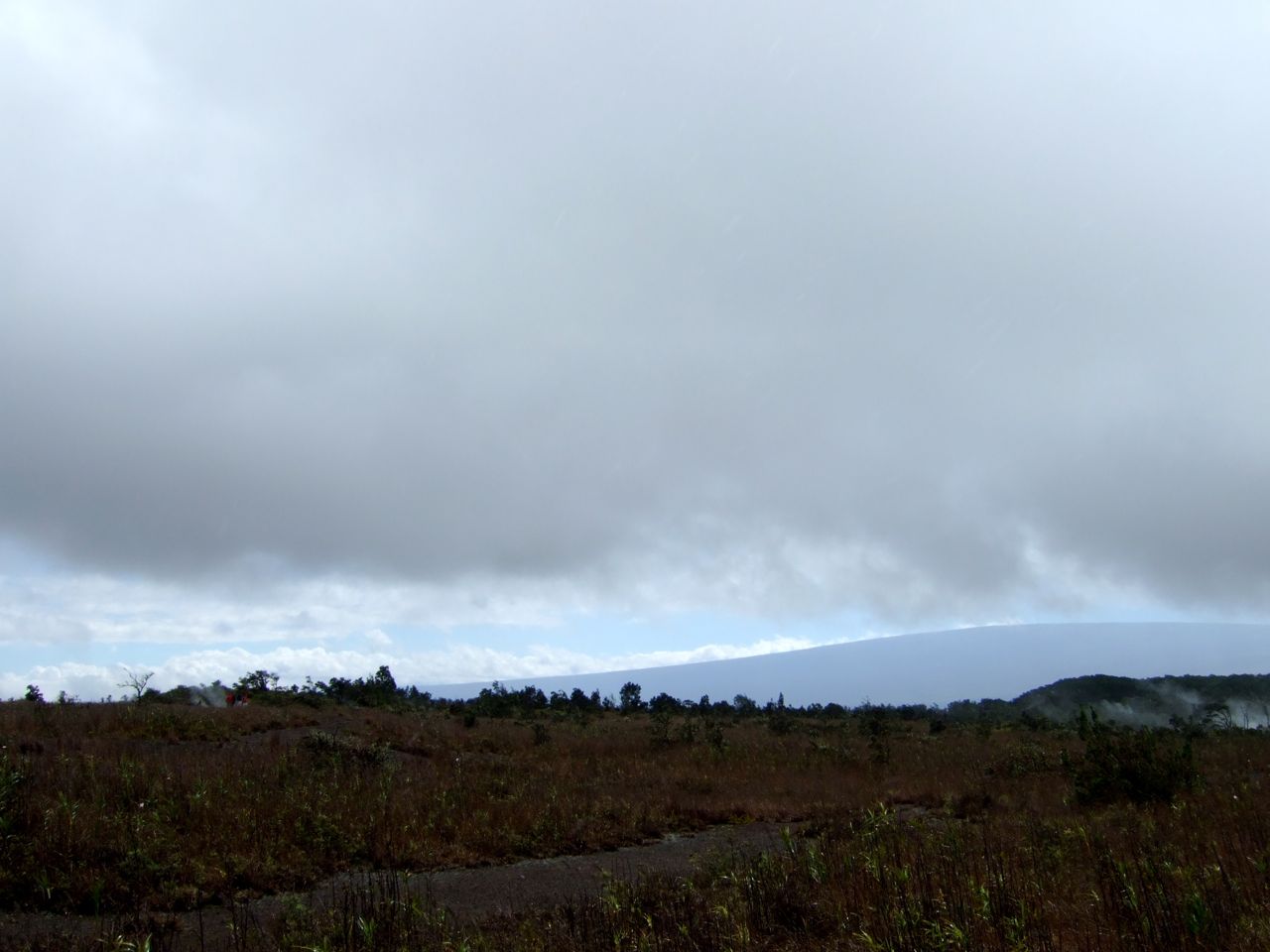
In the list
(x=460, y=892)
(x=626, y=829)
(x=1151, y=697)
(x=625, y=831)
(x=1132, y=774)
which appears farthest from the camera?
(x=1151, y=697)

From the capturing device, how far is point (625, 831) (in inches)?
535

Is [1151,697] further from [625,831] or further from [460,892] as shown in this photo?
[460,892]

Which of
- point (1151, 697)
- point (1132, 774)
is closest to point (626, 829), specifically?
point (1132, 774)

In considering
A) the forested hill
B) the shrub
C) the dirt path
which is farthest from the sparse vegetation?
the forested hill

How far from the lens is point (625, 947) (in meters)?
5.95

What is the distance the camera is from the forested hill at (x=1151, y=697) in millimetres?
52000

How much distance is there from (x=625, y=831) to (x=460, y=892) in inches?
175

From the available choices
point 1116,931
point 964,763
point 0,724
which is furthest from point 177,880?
point 964,763

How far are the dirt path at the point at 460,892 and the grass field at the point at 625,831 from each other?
21cm

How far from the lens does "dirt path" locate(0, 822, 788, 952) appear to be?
7094 millimetres

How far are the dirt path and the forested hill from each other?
153ft

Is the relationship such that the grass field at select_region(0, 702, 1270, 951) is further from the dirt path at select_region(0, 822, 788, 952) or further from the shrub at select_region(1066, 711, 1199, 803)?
the dirt path at select_region(0, 822, 788, 952)

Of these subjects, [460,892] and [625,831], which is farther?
[625,831]

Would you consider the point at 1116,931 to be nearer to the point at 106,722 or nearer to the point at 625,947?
the point at 625,947
